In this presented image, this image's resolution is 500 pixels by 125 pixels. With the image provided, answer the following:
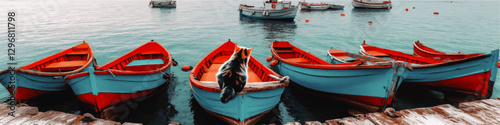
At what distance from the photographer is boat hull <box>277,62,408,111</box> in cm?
673

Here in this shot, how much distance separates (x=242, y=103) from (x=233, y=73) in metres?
2.46

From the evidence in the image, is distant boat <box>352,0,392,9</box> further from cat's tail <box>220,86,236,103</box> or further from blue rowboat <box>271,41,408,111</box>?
cat's tail <box>220,86,236,103</box>

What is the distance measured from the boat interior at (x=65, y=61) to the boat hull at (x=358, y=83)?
941 centimetres

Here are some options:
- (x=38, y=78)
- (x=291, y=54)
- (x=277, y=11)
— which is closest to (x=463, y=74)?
(x=291, y=54)

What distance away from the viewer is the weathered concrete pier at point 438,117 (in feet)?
18.8

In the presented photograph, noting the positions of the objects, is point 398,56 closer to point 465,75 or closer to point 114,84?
point 465,75

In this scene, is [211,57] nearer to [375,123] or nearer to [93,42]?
[375,123]

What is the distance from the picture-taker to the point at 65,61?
32.0 ft

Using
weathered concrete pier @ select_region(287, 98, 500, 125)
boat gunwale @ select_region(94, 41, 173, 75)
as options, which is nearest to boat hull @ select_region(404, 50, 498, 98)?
weathered concrete pier @ select_region(287, 98, 500, 125)

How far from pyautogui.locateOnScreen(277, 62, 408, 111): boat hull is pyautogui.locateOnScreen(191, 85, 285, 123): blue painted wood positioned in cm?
216

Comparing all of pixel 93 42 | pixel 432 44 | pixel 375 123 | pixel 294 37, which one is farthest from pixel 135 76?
pixel 432 44

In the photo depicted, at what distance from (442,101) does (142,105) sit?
12082mm

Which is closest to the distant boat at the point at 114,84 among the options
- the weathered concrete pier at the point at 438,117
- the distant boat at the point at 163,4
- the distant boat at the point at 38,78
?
the distant boat at the point at 38,78

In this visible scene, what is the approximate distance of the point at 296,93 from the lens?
9.82 metres
